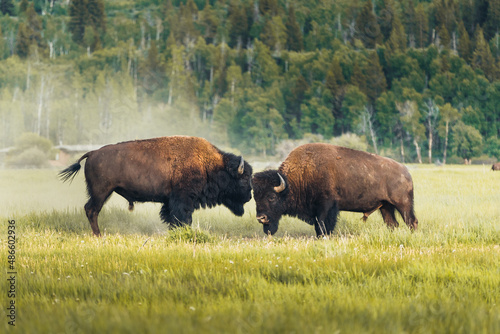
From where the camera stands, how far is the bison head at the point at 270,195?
10.1m

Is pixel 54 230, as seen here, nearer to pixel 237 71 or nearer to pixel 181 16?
pixel 237 71

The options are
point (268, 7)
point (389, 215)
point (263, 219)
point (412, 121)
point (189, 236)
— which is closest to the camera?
point (189, 236)

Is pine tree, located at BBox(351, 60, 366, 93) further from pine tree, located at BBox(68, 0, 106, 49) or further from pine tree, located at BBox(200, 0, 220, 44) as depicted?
pine tree, located at BBox(68, 0, 106, 49)

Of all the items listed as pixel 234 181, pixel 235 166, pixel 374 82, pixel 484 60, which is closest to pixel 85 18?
pixel 374 82

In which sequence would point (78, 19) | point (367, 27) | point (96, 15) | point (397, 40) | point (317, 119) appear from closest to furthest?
point (317, 119) → point (397, 40) → point (367, 27) → point (78, 19) → point (96, 15)

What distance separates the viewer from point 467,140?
80062 millimetres

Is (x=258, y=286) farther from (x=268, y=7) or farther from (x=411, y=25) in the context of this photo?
(x=268, y=7)

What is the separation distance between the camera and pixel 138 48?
145625 millimetres

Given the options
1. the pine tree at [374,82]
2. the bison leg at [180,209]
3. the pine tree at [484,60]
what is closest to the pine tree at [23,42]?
the pine tree at [374,82]

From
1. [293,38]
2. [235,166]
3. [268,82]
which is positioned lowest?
[268,82]

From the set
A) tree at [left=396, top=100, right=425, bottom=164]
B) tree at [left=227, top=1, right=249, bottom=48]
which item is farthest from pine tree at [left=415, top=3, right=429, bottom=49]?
tree at [left=396, top=100, right=425, bottom=164]

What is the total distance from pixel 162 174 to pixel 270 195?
205cm

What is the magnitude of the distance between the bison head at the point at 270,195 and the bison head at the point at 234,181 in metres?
0.66

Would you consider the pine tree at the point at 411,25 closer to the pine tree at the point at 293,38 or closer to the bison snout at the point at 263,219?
the pine tree at the point at 293,38
